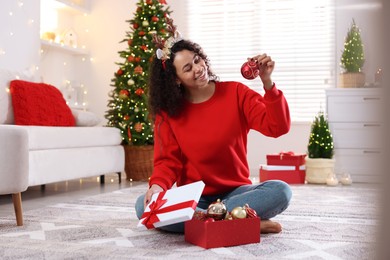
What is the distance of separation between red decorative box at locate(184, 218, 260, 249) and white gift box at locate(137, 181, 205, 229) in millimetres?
87

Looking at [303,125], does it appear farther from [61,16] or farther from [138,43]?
[61,16]

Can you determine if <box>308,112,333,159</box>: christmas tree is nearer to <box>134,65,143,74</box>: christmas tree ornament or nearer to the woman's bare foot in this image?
<box>134,65,143,74</box>: christmas tree ornament

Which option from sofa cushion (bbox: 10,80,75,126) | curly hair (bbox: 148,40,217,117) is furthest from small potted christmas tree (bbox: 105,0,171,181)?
curly hair (bbox: 148,40,217,117)

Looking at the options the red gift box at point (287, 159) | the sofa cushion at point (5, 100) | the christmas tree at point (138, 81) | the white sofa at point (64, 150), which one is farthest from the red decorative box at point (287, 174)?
the sofa cushion at point (5, 100)

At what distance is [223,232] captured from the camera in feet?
5.24

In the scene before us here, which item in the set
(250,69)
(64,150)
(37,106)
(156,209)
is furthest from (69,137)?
(250,69)

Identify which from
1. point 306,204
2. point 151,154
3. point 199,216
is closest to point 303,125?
point 151,154

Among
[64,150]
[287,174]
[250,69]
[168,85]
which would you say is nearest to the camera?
[250,69]

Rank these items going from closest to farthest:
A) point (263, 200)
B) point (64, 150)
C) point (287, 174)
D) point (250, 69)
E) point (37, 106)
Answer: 1. point (250, 69)
2. point (263, 200)
3. point (64, 150)
4. point (37, 106)
5. point (287, 174)

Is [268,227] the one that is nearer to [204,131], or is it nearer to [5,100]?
[204,131]

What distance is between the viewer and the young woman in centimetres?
180

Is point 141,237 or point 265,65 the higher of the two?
point 265,65

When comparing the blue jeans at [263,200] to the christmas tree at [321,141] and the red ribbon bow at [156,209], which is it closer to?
the red ribbon bow at [156,209]

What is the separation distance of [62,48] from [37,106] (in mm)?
1525
